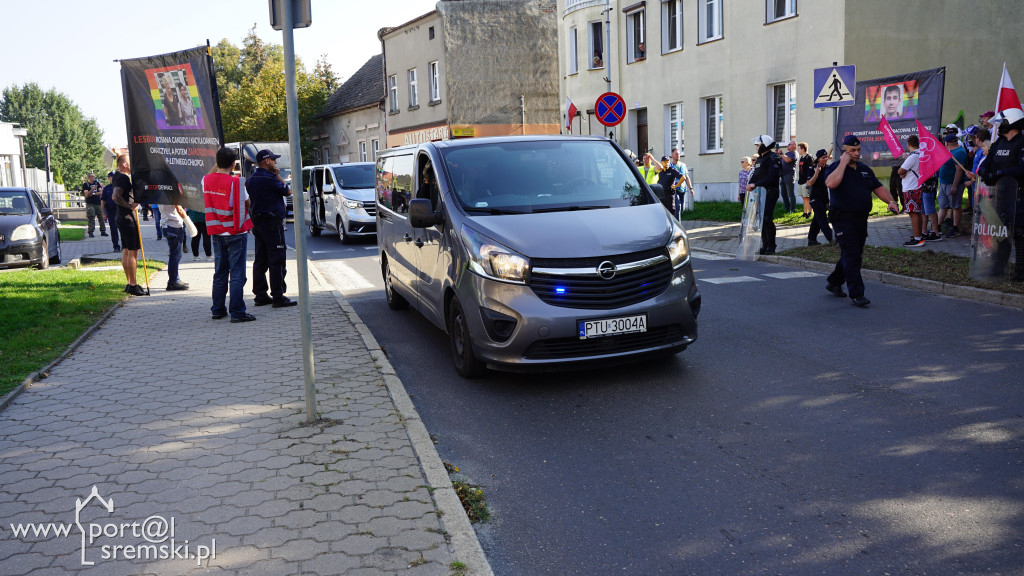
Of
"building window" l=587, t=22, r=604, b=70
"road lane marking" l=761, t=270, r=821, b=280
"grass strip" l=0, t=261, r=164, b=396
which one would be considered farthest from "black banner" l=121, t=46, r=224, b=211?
"building window" l=587, t=22, r=604, b=70

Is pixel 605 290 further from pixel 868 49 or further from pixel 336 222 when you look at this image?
pixel 868 49

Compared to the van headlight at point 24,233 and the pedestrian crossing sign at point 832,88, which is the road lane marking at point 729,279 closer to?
the pedestrian crossing sign at point 832,88

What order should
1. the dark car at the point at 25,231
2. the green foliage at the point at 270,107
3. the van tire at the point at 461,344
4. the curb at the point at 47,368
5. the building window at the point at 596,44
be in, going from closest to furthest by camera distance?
the curb at the point at 47,368 → the van tire at the point at 461,344 → the dark car at the point at 25,231 → the building window at the point at 596,44 → the green foliage at the point at 270,107

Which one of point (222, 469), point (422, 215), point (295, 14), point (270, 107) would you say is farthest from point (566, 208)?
point (270, 107)

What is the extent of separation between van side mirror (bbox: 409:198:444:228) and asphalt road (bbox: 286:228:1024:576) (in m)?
1.26

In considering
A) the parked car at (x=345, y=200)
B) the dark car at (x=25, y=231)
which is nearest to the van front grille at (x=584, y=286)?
the parked car at (x=345, y=200)

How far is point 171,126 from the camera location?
388 inches

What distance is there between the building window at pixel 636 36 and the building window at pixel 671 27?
144 cm

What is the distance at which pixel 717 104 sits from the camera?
26141 mm

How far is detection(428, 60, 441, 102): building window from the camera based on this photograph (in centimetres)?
3844

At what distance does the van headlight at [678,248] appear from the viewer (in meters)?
6.41

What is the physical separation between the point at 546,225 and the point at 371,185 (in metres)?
15.0

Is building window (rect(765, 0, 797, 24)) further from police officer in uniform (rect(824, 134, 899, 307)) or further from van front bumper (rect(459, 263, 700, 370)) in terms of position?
van front bumper (rect(459, 263, 700, 370))

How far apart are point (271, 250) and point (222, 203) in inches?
39.8
